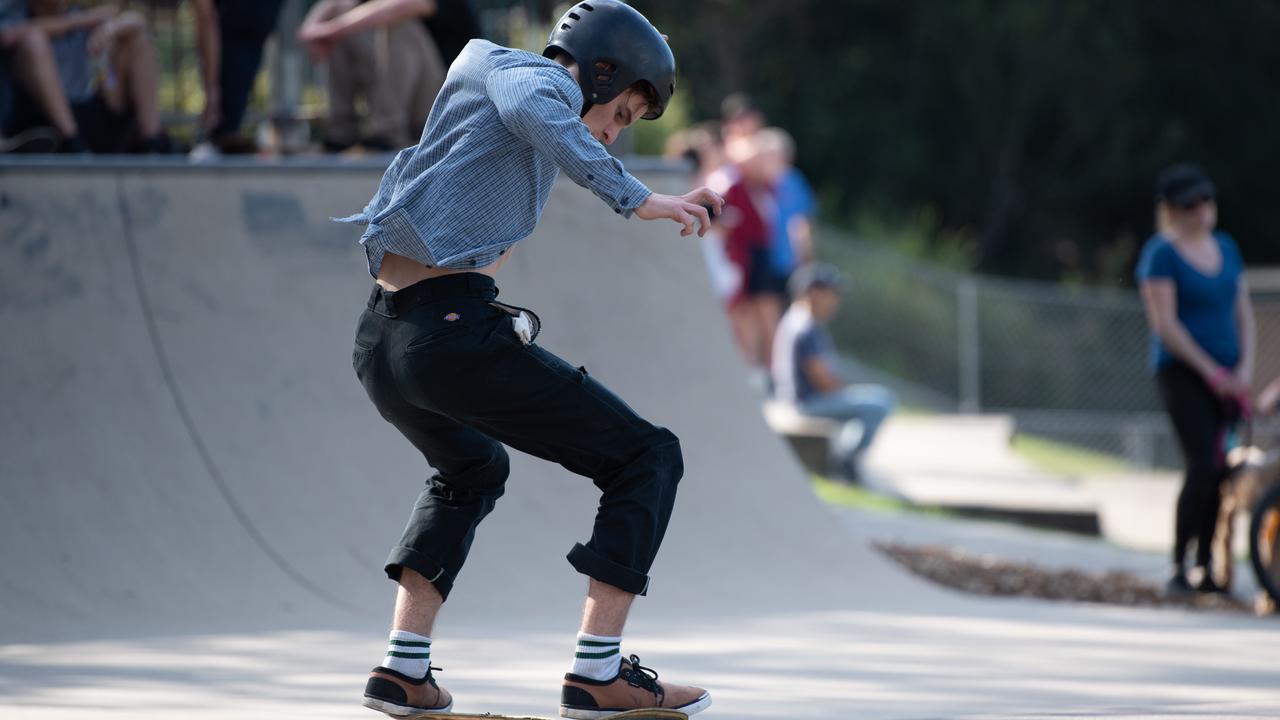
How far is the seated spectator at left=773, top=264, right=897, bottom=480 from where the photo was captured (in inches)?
432

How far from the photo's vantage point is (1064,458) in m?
13.9

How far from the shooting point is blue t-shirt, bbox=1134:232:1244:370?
702 centimetres

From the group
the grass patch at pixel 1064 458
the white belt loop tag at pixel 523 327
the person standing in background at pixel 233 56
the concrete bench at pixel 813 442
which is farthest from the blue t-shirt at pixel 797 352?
the white belt loop tag at pixel 523 327

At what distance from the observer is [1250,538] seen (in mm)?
6641

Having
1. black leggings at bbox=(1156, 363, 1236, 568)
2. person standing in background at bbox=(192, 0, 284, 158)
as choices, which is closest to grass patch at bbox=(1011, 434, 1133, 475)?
black leggings at bbox=(1156, 363, 1236, 568)

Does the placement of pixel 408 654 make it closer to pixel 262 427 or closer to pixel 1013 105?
pixel 262 427

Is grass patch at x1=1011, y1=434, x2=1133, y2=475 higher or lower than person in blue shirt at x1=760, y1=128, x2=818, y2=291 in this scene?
lower

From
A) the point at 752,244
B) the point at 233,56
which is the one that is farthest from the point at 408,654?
the point at 752,244

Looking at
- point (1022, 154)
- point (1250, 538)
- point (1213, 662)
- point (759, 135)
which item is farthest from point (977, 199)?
point (1213, 662)

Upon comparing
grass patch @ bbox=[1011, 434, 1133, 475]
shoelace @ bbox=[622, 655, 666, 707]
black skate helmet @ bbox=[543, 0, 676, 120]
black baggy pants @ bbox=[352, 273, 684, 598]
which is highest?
black skate helmet @ bbox=[543, 0, 676, 120]

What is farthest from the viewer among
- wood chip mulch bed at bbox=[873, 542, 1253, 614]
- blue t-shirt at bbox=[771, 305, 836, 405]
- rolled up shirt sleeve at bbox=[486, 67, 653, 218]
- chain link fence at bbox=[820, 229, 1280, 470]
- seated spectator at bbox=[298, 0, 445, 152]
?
chain link fence at bbox=[820, 229, 1280, 470]

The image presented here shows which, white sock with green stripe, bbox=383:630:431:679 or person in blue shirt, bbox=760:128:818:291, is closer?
white sock with green stripe, bbox=383:630:431:679

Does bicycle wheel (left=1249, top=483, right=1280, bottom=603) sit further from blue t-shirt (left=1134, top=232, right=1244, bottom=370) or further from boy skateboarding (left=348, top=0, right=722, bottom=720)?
boy skateboarding (left=348, top=0, right=722, bottom=720)

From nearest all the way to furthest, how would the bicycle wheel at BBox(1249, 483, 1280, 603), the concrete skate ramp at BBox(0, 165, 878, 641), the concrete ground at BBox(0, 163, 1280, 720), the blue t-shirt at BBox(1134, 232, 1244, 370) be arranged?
the concrete ground at BBox(0, 163, 1280, 720) < the concrete skate ramp at BBox(0, 165, 878, 641) < the bicycle wheel at BBox(1249, 483, 1280, 603) < the blue t-shirt at BBox(1134, 232, 1244, 370)
